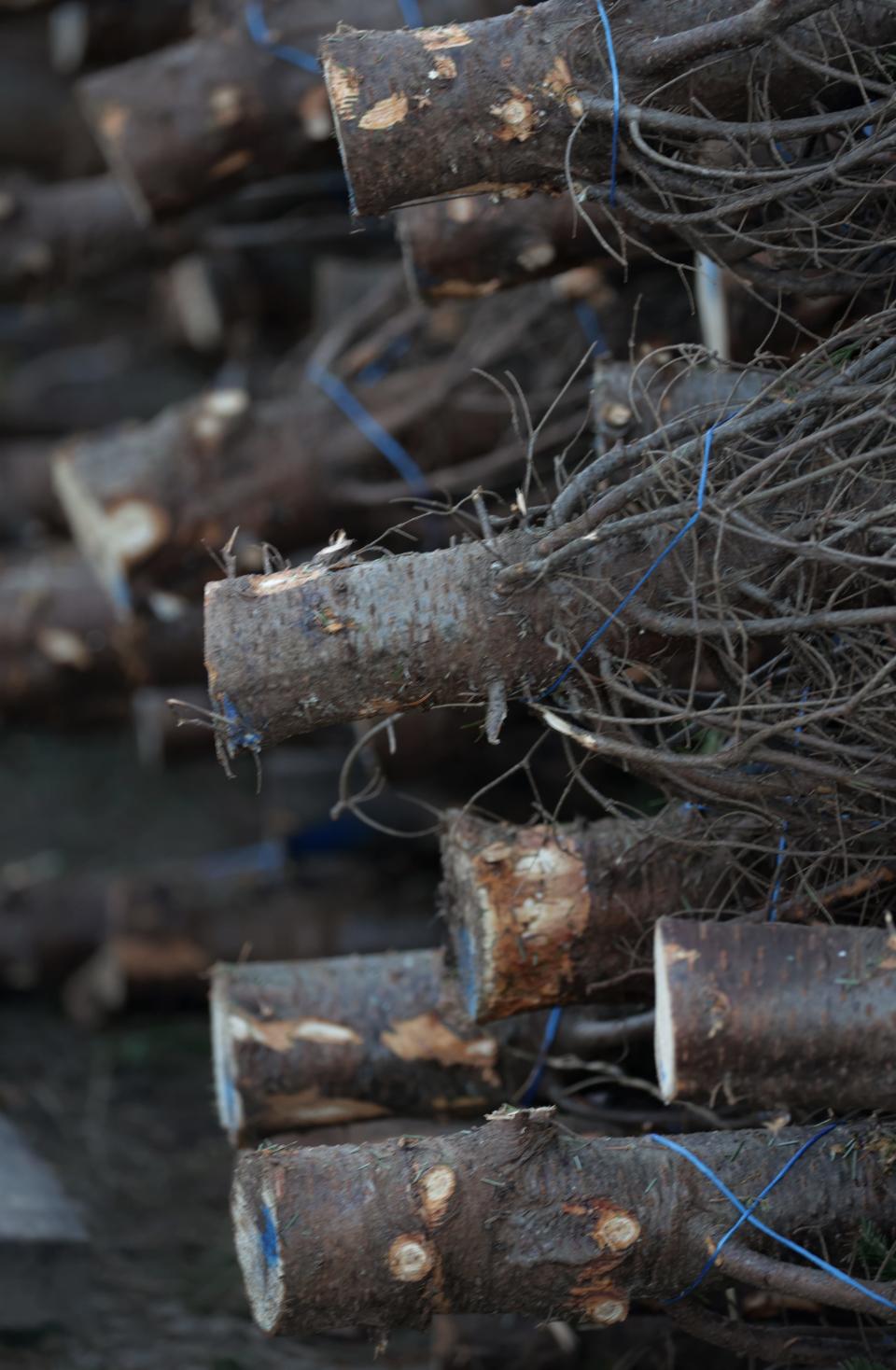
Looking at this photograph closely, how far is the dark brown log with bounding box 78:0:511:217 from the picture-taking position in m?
3.13

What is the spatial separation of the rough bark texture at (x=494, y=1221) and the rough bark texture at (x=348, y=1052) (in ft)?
1.56

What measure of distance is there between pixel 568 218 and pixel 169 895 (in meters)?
2.06

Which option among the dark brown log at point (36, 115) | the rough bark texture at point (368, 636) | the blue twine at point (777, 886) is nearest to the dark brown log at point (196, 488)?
the rough bark texture at point (368, 636)

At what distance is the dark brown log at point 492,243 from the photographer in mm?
2553

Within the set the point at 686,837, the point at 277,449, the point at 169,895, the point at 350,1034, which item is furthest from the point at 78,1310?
the point at 277,449

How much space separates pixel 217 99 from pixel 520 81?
4.30 feet

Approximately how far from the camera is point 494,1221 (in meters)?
1.89

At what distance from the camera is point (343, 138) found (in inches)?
81.0

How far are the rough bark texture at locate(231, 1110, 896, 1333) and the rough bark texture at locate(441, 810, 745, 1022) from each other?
28 cm

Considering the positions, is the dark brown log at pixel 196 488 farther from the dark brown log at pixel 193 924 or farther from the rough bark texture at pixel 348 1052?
the rough bark texture at pixel 348 1052

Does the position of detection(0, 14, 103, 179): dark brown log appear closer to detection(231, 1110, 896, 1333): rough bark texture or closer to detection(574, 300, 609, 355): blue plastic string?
detection(574, 300, 609, 355): blue plastic string

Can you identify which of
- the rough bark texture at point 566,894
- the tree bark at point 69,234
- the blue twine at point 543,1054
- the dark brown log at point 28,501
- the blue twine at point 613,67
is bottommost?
the blue twine at point 543,1054

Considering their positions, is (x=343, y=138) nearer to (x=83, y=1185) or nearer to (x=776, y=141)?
(x=776, y=141)

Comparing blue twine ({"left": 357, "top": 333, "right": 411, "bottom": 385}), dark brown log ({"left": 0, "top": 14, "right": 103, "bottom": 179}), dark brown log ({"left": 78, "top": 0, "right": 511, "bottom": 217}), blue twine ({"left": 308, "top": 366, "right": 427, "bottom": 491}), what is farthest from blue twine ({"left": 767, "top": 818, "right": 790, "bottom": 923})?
dark brown log ({"left": 0, "top": 14, "right": 103, "bottom": 179})
